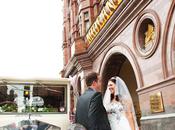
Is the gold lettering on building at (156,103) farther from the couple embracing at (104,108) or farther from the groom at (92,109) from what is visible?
the groom at (92,109)

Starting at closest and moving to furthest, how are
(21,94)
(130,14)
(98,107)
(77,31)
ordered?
1. (98,107)
2. (21,94)
3. (130,14)
4. (77,31)

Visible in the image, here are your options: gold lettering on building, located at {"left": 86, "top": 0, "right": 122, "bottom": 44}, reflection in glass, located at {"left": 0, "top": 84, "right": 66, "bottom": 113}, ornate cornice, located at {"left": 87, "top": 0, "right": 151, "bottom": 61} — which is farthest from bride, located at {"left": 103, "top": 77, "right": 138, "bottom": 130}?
gold lettering on building, located at {"left": 86, "top": 0, "right": 122, "bottom": 44}

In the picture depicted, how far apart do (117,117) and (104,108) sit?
62 cm

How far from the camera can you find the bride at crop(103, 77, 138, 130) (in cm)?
479

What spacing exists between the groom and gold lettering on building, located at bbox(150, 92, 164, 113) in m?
4.57

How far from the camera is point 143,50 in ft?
33.0

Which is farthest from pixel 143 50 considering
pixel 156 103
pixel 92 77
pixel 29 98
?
pixel 92 77

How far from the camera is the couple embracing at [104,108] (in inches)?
163

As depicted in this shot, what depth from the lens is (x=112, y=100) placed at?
5.04m

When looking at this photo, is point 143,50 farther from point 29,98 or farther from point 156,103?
point 29,98

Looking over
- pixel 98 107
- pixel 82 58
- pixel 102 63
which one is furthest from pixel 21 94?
pixel 82 58

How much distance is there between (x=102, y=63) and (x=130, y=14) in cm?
424

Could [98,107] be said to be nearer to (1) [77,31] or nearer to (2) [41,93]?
(2) [41,93]

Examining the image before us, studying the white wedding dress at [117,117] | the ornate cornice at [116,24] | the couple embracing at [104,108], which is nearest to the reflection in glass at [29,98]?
the ornate cornice at [116,24]
